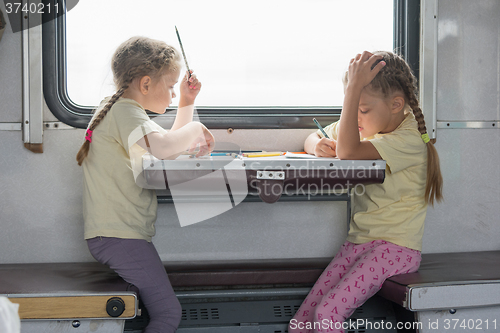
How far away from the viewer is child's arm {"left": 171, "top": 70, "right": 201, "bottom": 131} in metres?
1.81

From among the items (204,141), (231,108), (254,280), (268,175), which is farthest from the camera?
(231,108)

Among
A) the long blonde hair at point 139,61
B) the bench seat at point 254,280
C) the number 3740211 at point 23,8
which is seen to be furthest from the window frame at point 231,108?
the bench seat at point 254,280

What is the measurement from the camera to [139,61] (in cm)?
159

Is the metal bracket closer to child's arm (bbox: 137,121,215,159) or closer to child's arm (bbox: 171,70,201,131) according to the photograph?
child's arm (bbox: 137,121,215,159)

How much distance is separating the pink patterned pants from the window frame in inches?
27.4

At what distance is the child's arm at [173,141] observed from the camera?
1409 millimetres

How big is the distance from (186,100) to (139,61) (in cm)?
31

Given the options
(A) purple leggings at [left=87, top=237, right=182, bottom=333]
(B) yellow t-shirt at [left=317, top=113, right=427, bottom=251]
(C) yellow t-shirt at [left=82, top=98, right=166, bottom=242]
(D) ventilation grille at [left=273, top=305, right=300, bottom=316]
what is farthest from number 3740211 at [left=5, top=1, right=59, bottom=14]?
(D) ventilation grille at [left=273, top=305, right=300, bottom=316]

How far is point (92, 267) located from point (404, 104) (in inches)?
59.6

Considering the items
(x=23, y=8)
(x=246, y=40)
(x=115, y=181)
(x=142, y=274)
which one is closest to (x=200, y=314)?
(x=142, y=274)

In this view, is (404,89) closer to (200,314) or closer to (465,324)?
(465,324)

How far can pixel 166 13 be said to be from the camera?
2.00 metres

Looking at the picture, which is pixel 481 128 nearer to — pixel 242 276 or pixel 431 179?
pixel 431 179

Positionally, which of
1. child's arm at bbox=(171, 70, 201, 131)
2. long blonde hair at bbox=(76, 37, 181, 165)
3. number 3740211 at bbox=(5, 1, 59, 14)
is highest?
number 3740211 at bbox=(5, 1, 59, 14)
